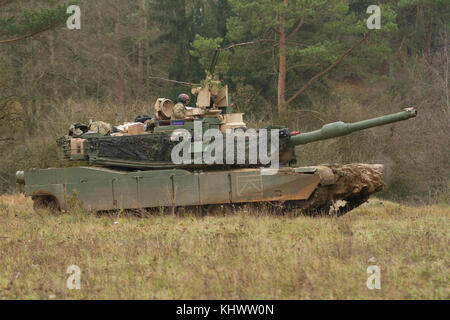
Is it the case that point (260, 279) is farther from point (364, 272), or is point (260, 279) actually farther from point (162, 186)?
point (162, 186)

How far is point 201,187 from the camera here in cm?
1238

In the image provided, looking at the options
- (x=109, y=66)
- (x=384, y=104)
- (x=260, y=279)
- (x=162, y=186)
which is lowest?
(x=260, y=279)

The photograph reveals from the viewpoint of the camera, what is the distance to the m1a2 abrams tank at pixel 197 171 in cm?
1193

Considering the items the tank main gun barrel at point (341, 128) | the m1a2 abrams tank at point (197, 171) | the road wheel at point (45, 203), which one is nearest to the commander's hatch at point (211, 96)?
the m1a2 abrams tank at point (197, 171)

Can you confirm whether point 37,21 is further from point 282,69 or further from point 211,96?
point 282,69

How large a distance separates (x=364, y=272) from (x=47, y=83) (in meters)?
26.5

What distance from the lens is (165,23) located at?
33.8 meters

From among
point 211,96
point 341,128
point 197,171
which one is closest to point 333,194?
point 341,128

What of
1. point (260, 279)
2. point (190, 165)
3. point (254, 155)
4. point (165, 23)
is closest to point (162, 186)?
point (190, 165)

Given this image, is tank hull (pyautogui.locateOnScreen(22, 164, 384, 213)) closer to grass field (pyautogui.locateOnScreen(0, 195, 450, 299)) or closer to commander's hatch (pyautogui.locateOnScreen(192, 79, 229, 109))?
grass field (pyautogui.locateOnScreen(0, 195, 450, 299))

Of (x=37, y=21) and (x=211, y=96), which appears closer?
(x=211, y=96)

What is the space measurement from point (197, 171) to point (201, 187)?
1.25 feet

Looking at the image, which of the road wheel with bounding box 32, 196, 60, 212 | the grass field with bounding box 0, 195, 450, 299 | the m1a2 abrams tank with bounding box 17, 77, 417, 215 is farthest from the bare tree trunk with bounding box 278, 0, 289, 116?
the grass field with bounding box 0, 195, 450, 299

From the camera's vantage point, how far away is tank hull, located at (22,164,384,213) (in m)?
11.8
